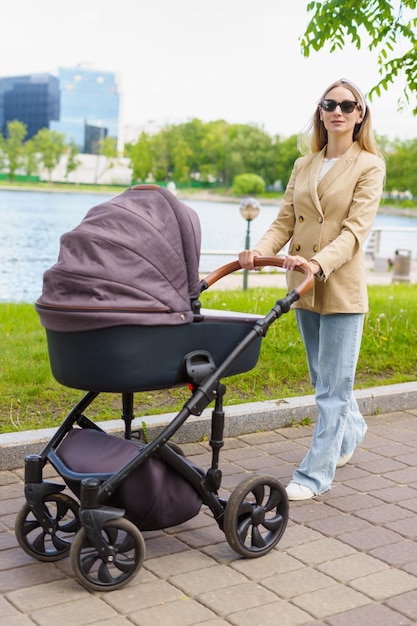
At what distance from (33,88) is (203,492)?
12717cm

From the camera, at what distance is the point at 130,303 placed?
11.2ft

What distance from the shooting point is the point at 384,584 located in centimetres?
357

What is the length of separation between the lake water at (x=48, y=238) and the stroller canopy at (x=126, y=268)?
1087 centimetres

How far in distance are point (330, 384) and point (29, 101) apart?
12316 centimetres

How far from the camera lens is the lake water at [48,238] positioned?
2236cm

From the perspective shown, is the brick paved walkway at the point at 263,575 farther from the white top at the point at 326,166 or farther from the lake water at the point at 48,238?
the lake water at the point at 48,238

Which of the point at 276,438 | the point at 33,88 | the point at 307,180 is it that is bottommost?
the point at 276,438

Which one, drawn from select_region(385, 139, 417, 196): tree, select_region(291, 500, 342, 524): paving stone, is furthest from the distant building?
select_region(291, 500, 342, 524): paving stone

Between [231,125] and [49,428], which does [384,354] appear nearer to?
[49,428]

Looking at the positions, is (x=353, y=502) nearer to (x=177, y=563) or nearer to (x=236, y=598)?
(x=177, y=563)

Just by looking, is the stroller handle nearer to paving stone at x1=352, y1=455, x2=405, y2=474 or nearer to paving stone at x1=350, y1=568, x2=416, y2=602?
paving stone at x1=350, y1=568, x2=416, y2=602

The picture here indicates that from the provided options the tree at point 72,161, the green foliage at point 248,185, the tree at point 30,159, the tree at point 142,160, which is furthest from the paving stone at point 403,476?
the tree at point 30,159

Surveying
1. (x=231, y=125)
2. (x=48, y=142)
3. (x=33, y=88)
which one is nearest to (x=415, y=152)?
(x=231, y=125)

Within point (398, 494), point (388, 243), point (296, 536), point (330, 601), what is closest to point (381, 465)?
point (398, 494)
